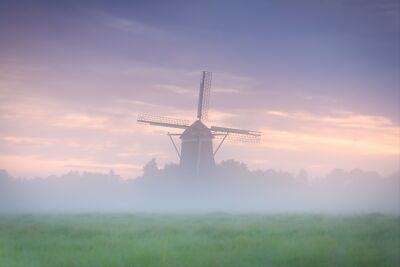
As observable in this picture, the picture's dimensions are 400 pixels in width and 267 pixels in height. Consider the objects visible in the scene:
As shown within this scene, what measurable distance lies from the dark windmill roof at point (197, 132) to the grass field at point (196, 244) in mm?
23683

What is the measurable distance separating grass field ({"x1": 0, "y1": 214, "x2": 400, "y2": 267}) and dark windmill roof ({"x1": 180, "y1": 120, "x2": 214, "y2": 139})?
77.7ft

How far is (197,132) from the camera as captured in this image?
4816cm

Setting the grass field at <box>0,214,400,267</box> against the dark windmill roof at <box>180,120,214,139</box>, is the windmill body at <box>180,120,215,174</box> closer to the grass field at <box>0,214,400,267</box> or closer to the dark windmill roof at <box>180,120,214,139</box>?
the dark windmill roof at <box>180,120,214,139</box>

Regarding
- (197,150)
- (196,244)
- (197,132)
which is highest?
(197,132)

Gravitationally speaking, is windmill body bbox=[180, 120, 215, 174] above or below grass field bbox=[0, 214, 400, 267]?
above

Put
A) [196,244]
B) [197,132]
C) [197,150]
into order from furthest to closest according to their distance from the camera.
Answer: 1. [197,132]
2. [197,150]
3. [196,244]

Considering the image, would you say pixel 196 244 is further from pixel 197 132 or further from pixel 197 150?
pixel 197 132

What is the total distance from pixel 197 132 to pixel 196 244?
29672 mm

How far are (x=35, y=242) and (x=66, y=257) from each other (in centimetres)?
346

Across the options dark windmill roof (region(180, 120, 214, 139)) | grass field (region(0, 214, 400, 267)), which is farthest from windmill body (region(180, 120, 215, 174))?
grass field (region(0, 214, 400, 267))

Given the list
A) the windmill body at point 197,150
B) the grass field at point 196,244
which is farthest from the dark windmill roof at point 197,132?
the grass field at point 196,244

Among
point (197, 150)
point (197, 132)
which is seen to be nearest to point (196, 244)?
point (197, 150)

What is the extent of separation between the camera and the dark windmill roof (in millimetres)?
48094

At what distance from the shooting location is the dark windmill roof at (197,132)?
4809cm
